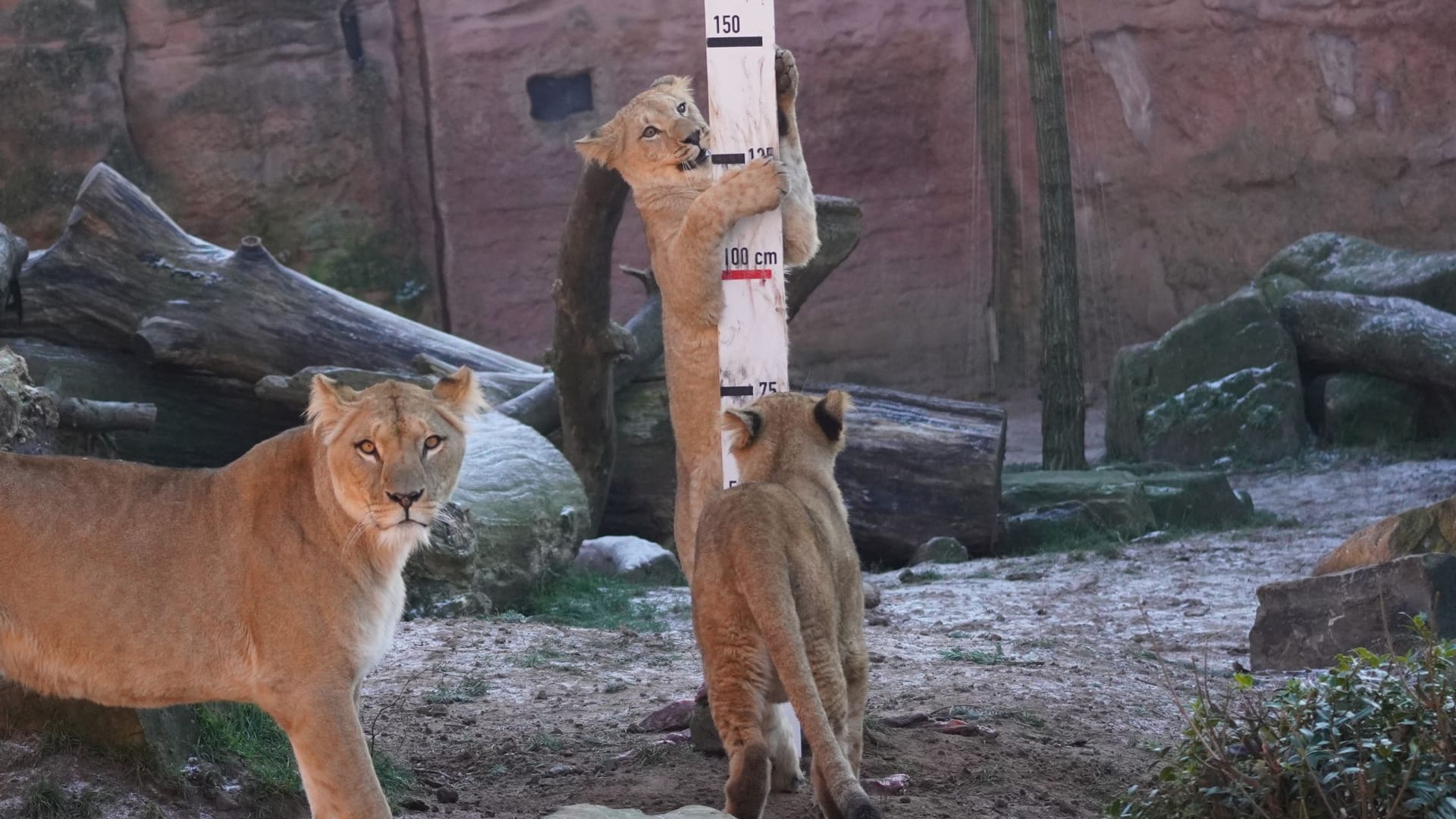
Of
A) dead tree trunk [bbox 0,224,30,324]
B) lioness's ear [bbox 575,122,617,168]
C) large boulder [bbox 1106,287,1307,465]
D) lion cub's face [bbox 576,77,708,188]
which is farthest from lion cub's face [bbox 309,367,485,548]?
large boulder [bbox 1106,287,1307,465]

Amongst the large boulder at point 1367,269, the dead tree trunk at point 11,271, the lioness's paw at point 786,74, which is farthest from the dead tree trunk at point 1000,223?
the lioness's paw at point 786,74

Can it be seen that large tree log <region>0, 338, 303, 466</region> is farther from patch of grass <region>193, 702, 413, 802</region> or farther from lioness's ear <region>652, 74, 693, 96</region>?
patch of grass <region>193, 702, 413, 802</region>

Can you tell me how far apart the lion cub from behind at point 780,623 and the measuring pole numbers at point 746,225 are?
1.73ft

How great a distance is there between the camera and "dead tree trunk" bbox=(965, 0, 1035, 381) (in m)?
16.8

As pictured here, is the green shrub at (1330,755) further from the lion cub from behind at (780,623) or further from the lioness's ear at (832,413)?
the lioness's ear at (832,413)

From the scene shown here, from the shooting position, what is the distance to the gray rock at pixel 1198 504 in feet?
35.6

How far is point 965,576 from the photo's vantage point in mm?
9625

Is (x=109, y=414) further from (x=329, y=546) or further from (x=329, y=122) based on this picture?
(x=329, y=122)

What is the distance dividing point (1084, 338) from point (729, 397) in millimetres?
11933

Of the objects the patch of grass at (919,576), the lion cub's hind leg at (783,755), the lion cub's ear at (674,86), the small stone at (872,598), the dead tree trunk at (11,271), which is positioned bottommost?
the patch of grass at (919,576)

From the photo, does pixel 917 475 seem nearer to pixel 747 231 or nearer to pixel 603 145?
pixel 603 145

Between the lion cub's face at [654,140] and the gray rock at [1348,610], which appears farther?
the lion cub's face at [654,140]

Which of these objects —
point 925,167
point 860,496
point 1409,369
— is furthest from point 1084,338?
point 860,496

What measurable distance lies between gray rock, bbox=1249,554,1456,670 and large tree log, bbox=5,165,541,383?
572cm
